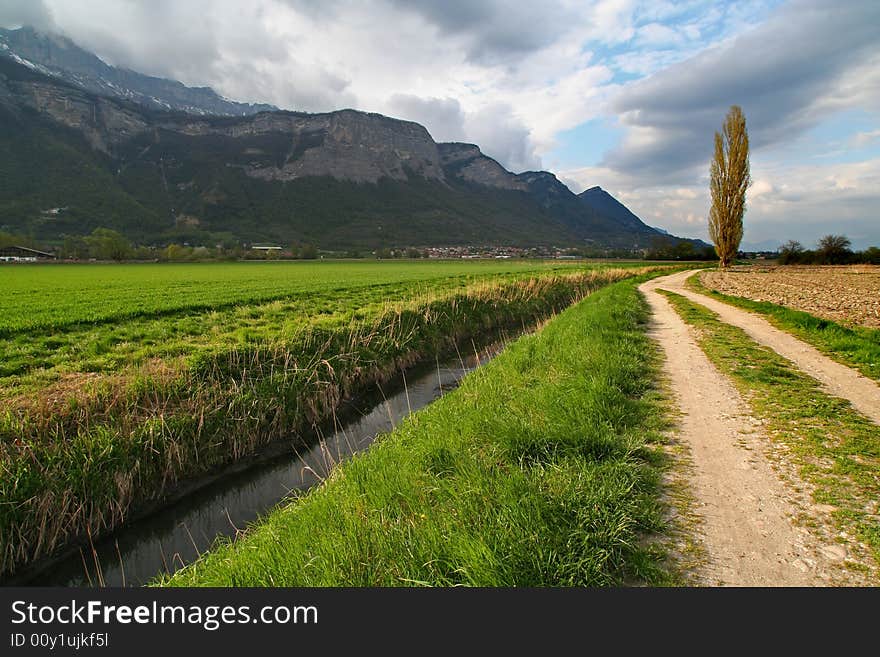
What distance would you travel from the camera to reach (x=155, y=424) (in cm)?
709

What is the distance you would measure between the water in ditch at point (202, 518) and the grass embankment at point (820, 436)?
5.65 m

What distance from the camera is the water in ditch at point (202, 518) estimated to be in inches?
223

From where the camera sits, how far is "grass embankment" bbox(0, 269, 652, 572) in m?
5.64

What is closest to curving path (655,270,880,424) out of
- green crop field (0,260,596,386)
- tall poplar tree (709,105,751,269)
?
green crop field (0,260,596,386)

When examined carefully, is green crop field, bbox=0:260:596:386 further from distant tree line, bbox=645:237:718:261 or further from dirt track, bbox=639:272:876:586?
distant tree line, bbox=645:237:718:261

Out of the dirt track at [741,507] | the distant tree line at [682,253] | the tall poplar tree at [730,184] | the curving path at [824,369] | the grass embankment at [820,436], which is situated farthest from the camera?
the distant tree line at [682,253]

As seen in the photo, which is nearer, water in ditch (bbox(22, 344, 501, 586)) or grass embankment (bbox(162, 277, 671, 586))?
grass embankment (bbox(162, 277, 671, 586))

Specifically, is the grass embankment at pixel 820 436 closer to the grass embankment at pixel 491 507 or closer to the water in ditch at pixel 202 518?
the grass embankment at pixel 491 507

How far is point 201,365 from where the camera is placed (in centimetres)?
917

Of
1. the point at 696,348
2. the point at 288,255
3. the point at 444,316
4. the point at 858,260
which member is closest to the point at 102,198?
the point at 288,255

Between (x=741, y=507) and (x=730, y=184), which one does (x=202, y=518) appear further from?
(x=730, y=184)

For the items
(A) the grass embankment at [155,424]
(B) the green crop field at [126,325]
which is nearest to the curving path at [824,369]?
(A) the grass embankment at [155,424]

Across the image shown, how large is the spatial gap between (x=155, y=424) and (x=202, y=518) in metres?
1.76

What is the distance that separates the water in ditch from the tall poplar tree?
214 ft
